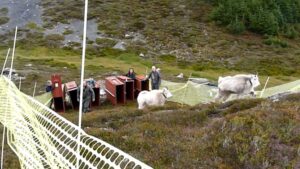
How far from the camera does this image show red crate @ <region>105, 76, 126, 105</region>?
2641cm

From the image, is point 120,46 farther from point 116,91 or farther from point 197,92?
point 197,92

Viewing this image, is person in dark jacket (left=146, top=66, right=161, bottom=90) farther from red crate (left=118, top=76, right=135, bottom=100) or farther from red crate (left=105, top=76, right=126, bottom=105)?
red crate (left=105, top=76, right=126, bottom=105)

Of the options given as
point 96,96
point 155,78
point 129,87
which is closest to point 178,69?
point 129,87

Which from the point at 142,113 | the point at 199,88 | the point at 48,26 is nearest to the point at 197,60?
the point at 48,26

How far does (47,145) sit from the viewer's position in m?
9.23

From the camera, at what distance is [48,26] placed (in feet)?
233

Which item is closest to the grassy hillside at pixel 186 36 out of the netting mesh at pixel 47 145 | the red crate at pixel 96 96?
the red crate at pixel 96 96

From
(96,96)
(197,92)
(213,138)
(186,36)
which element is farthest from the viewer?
(186,36)

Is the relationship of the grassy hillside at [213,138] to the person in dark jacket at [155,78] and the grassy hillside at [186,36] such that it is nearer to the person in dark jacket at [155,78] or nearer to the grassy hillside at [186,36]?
the person in dark jacket at [155,78]

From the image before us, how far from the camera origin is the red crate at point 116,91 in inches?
1040

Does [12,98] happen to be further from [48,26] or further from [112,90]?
[48,26]

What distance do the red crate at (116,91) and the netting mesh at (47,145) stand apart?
42.5 feet

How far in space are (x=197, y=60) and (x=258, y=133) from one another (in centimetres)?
4970

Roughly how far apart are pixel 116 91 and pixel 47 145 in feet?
56.5
